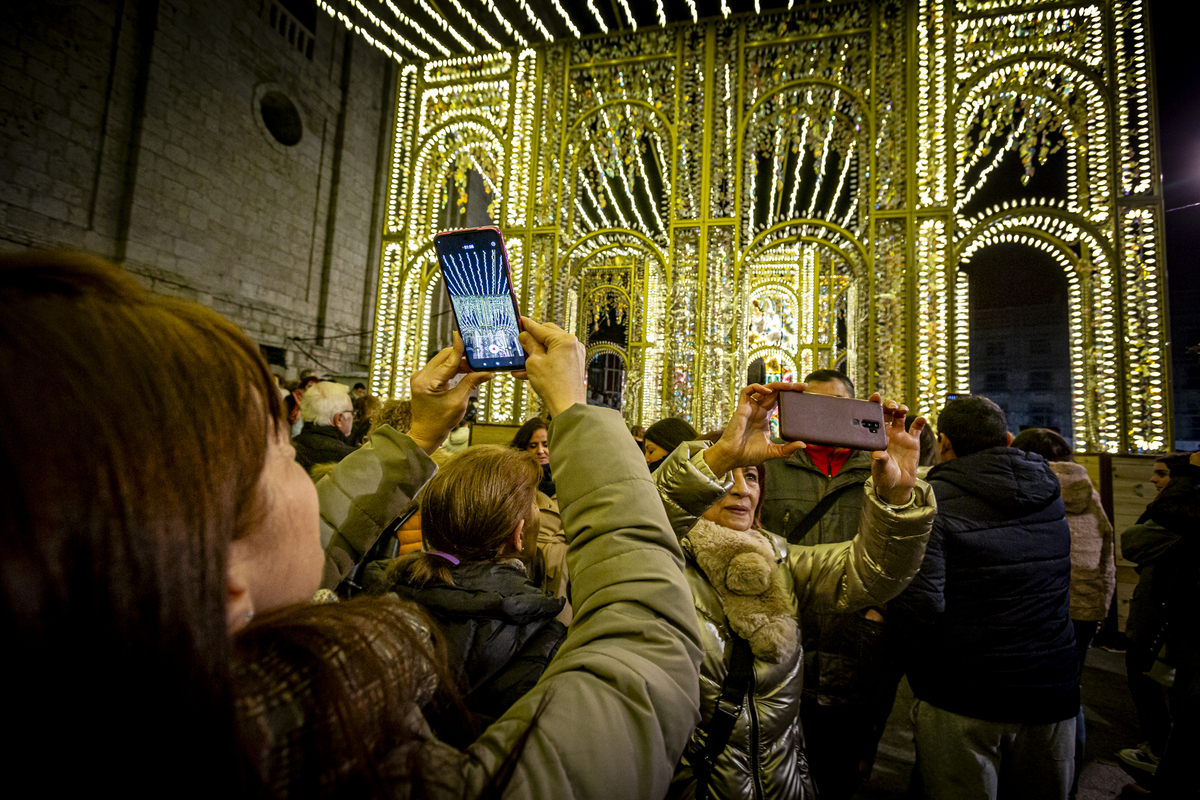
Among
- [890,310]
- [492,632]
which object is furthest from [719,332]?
[492,632]

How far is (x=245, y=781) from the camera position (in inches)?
18.0

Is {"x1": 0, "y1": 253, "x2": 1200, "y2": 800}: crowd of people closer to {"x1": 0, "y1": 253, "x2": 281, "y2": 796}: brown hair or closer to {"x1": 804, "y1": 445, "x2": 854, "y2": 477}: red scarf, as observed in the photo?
{"x1": 0, "y1": 253, "x2": 281, "y2": 796}: brown hair

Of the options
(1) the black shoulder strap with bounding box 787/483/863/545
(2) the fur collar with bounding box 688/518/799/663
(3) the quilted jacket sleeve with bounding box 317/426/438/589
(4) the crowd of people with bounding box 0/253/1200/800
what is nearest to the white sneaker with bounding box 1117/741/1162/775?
(4) the crowd of people with bounding box 0/253/1200/800

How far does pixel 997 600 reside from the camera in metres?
2.32

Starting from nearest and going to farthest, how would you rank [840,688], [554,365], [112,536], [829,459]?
[112,536], [554,365], [840,688], [829,459]

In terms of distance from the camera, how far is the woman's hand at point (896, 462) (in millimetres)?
1755

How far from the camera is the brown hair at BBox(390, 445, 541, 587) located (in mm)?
1725

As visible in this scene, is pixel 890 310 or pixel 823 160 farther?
pixel 823 160

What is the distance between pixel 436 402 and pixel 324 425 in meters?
2.92

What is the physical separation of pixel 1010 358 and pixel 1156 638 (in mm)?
18499

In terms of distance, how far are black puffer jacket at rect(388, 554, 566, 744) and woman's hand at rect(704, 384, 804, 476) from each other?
0.64m

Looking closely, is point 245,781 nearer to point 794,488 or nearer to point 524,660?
point 524,660

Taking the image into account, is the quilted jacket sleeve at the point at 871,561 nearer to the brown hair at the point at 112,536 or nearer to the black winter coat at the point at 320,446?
the brown hair at the point at 112,536

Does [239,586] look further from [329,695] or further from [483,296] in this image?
[483,296]
